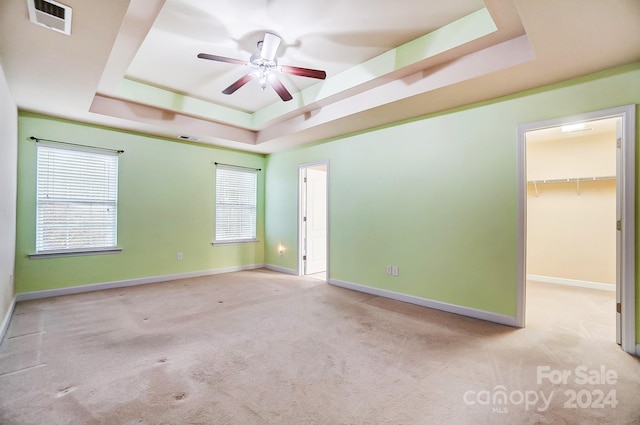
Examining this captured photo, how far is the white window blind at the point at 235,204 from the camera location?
5.82 metres

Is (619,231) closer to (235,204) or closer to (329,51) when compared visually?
(329,51)

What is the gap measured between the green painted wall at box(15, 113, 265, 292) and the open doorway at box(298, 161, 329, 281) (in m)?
1.31

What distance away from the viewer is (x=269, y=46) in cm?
283

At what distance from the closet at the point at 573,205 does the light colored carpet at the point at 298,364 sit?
1.34m

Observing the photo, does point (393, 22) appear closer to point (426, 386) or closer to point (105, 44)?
point (105, 44)

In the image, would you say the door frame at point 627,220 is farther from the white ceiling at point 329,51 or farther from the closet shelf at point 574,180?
the closet shelf at point 574,180

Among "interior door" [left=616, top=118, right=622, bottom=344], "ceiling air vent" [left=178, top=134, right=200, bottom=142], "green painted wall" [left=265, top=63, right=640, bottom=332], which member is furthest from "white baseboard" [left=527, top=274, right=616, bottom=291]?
"ceiling air vent" [left=178, top=134, right=200, bottom=142]

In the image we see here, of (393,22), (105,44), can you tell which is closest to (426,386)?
(393,22)

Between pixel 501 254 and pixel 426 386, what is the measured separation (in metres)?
1.87

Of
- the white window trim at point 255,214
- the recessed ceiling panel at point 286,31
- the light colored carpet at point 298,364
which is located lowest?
the light colored carpet at point 298,364

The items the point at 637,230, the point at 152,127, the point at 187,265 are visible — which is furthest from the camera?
the point at 187,265

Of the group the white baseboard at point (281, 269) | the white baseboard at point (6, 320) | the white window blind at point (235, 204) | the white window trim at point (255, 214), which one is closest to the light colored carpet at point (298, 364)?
the white baseboard at point (6, 320)

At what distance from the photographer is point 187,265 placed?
5348 millimetres

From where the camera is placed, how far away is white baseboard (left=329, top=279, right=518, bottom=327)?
3.18m
